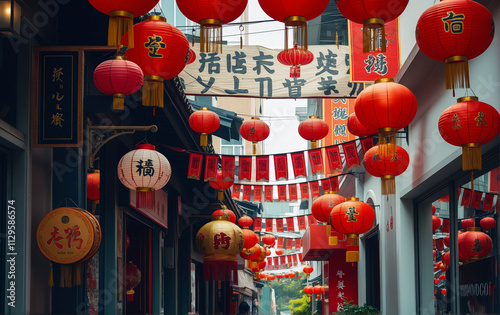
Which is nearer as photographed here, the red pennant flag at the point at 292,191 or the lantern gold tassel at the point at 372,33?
the lantern gold tassel at the point at 372,33

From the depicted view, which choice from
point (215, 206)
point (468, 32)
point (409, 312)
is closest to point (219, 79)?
point (215, 206)

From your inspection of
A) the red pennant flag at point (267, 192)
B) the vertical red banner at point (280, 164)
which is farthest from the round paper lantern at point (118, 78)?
the red pennant flag at point (267, 192)

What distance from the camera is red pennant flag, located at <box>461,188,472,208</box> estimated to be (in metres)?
9.77

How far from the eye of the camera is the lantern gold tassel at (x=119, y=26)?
223 inches

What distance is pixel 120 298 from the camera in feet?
36.4

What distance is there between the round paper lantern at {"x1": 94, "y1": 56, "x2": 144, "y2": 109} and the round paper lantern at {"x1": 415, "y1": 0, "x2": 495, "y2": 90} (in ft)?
10.8

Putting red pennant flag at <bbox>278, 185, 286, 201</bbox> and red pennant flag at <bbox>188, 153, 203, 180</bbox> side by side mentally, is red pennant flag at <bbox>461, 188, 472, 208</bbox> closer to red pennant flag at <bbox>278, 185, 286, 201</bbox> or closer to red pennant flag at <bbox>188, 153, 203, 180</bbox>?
red pennant flag at <bbox>188, 153, 203, 180</bbox>

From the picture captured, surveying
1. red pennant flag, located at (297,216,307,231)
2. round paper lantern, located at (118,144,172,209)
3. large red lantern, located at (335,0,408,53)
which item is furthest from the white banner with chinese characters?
large red lantern, located at (335,0,408,53)

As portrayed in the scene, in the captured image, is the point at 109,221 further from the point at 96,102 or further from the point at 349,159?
the point at 349,159

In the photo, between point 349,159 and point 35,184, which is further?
point 349,159

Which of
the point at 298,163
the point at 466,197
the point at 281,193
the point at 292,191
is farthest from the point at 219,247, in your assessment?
the point at 466,197

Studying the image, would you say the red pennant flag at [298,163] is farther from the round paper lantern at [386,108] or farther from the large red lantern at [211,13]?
the large red lantern at [211,13]

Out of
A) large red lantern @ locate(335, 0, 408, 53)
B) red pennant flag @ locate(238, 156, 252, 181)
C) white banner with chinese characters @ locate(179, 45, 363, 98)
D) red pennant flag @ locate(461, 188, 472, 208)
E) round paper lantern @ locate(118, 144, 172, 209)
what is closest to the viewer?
large red lantern @ locate(335, 0, 408, 53)

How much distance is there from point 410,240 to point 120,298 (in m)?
6.09
